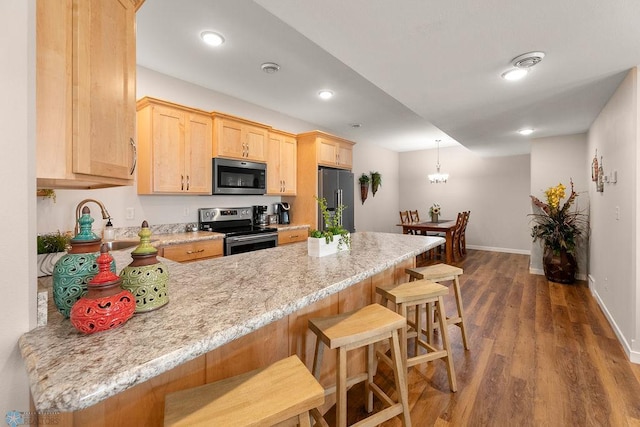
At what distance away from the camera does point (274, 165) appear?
4121 mm

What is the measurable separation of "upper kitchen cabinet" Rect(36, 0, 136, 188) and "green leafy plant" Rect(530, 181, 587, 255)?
5.33 meters

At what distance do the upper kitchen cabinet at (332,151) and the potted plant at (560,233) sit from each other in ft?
10.5

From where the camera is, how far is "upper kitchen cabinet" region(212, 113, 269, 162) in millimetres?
3340

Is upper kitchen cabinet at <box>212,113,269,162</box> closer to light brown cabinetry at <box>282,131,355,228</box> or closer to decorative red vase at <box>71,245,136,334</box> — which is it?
light brown cabinetry at <box>282,131,355,228</box>

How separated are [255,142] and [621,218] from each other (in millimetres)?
3889

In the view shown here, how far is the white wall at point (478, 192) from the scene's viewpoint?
22.0 feet

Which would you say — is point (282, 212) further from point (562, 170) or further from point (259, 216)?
point (562, 170)

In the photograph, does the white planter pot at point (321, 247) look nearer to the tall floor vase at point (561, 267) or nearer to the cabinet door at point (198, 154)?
the cabinet door at point (198, 154)

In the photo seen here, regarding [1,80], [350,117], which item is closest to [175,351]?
[1,80]

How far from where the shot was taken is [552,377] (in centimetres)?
204

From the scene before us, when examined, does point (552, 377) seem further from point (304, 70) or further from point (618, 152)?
point (304, 70)

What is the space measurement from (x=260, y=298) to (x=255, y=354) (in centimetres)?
36

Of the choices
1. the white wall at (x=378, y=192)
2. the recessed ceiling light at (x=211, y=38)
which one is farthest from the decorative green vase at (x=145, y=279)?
the white wall at (x=378, y=192)

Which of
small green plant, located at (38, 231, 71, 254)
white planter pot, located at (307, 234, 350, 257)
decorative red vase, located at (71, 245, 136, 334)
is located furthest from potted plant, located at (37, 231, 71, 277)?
white planter pot, located at (307, 234, 350, 257)
